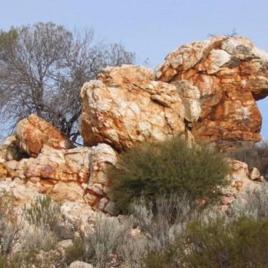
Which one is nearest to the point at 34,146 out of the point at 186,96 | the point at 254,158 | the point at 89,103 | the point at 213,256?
the point at 89,103

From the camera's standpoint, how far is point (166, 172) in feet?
50.0

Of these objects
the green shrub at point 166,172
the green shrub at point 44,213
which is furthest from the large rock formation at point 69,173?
the green shrub at point 44,213

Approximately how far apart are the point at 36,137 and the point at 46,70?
24.3 ft

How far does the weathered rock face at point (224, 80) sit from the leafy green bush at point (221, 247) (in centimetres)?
1198

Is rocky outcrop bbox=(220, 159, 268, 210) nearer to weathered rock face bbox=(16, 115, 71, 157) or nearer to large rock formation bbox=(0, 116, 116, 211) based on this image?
large rock formation bbox=(0, 116, 116, 211)

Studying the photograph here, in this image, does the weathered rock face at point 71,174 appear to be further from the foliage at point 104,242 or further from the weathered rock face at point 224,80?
the weathered rock face at point 224,80

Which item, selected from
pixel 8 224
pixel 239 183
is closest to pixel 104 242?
pixel 8 224

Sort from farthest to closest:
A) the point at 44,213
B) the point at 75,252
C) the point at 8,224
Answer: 1. the point at 44,213
2. the point at 8,224
3. the point at 75,252

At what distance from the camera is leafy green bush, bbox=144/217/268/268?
7277mm

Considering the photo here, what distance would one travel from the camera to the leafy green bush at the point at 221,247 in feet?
23.9

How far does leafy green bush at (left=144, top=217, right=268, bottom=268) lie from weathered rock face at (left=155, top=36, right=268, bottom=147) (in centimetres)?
1198

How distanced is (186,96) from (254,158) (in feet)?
8.65

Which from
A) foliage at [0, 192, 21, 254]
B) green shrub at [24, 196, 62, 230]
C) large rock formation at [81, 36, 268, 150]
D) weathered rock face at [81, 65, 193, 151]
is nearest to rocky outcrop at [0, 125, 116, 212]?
weathered rock face at [81, 65, 193, 151]

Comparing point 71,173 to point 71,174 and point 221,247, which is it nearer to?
point 71,174
